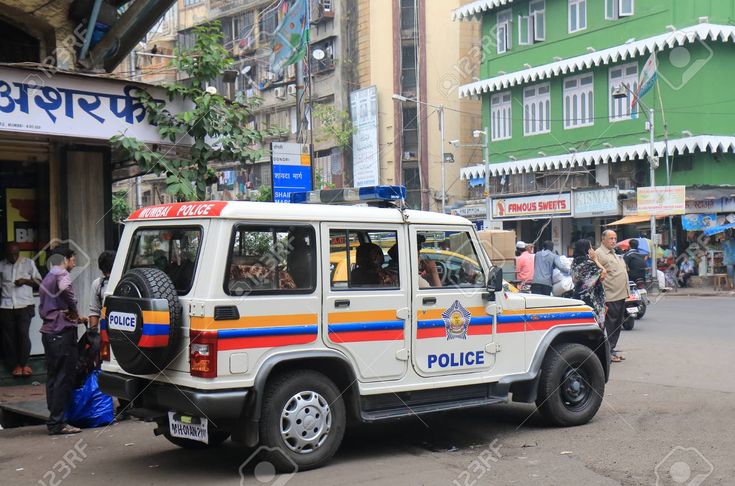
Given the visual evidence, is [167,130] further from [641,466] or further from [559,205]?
[559,205]

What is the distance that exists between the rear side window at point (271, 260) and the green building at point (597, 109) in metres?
24.2

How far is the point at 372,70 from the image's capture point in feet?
160

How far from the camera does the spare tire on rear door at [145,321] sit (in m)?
5.81

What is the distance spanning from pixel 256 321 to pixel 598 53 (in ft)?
94.6

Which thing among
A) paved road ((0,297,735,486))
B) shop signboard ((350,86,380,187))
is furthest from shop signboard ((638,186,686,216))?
shop signboard ((350,86,380,187))

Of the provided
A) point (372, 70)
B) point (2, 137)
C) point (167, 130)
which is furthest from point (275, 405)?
point (372, 70)

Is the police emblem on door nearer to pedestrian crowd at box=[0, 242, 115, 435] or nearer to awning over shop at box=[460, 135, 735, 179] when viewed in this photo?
pedestrian crowd at box=[0, 242, 115, 435]

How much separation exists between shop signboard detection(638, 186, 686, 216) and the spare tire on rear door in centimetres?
2410

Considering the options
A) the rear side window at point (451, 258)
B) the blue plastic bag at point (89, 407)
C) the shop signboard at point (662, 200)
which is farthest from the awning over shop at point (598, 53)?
the blue plastic bag at point (89, 407)

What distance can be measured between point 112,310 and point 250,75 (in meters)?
47.9

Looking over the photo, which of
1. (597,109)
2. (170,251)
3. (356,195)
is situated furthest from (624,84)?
(170,251)

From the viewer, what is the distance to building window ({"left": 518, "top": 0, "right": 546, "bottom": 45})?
35.1 m

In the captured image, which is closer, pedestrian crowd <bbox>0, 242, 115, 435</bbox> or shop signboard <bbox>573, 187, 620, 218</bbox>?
pedestrian crowd <bbox>0, 242, 115, 435</bbox>

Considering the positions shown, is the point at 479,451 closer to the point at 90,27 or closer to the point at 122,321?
the point at 122,321
